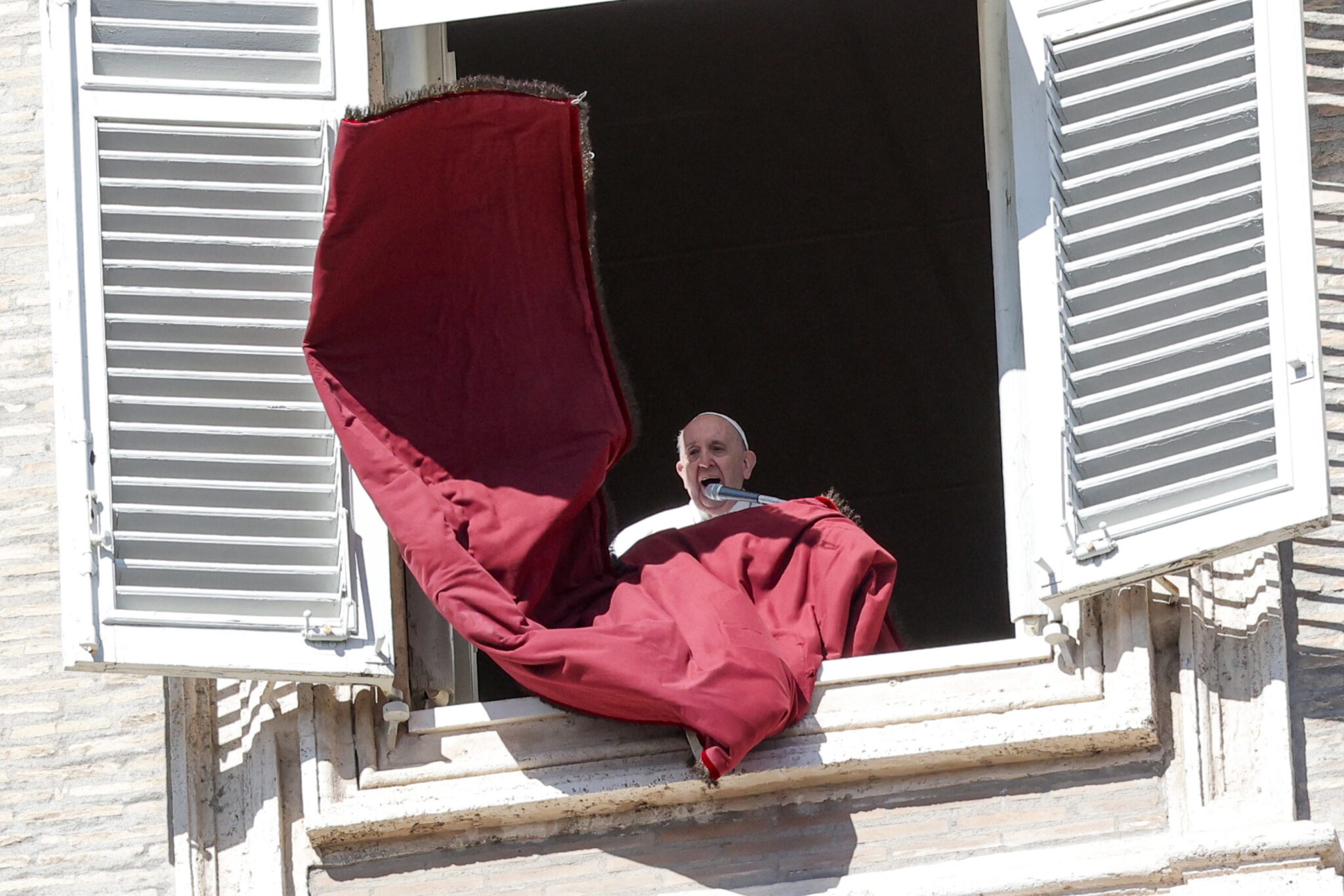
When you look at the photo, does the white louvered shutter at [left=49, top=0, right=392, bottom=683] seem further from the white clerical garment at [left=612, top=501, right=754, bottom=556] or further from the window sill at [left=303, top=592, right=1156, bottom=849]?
the white clerical garment at [left=612, top=501, right=754, bottom=556]

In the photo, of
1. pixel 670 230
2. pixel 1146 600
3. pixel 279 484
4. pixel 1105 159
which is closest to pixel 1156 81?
pixel 1105 159

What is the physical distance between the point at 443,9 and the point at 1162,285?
66.5 inches

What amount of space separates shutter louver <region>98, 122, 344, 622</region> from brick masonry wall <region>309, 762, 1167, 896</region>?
2.17 feet

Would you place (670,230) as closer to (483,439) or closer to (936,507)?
(936,507)

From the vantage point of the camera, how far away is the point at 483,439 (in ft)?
18.8

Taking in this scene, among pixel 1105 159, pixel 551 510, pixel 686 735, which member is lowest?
pixel 686 735

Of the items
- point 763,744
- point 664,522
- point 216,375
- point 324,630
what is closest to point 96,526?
point 216,375

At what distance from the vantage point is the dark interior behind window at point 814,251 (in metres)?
9.59

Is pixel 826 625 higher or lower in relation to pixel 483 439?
lower

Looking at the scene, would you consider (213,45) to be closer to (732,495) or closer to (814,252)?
(732,495)

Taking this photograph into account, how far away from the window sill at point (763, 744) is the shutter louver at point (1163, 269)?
373 millimetres

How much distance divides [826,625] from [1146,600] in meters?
0.76

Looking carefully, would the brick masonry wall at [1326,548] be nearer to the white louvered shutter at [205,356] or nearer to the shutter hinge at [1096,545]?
the shutter hinge at [1096,545]

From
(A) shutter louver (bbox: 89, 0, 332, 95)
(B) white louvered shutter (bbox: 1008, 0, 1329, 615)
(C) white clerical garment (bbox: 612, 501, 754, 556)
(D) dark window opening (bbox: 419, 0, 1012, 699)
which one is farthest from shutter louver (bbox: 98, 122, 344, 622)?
(D) dark window opening (bbox: 419, 0, 1012, 699)
